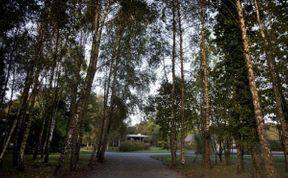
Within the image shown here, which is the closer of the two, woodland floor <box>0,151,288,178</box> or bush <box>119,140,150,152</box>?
woodland floor <box>0,151,288,178</box>

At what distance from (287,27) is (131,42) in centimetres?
1161

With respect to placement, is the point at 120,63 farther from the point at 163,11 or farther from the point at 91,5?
the point at 91,5

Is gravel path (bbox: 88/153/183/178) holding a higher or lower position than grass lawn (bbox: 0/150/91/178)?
lower

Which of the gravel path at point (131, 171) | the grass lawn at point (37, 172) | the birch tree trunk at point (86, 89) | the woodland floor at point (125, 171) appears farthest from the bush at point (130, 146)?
the birch tree trunk at point (86, 89)

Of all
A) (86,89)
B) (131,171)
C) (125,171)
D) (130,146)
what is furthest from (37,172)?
(130,146)

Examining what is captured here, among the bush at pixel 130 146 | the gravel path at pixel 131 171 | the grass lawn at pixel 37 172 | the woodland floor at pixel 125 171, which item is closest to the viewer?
the grass lawn at pixel 37 172

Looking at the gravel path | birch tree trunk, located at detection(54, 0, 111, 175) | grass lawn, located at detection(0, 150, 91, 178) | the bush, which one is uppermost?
birch tree trunk, located at detection(54, 0, 111, 175)

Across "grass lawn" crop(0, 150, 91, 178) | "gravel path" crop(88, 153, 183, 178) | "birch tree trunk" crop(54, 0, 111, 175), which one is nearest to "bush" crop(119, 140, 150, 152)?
"gravel path" crop(88, 153, 183, 178)

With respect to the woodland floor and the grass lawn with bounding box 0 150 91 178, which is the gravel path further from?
the grass lawn with bounding box 0 150 91 178

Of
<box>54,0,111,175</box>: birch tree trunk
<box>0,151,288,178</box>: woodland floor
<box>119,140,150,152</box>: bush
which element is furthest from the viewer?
<box>119,140,150,152</box>: bush

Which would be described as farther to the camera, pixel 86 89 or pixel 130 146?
pixel 130 146

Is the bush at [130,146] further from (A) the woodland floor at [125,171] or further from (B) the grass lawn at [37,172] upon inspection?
(B) the grass lawn at [37,172]

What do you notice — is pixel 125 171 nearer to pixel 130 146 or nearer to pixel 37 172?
pixel 37 172

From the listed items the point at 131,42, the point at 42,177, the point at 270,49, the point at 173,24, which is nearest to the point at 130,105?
the point at 131,42
